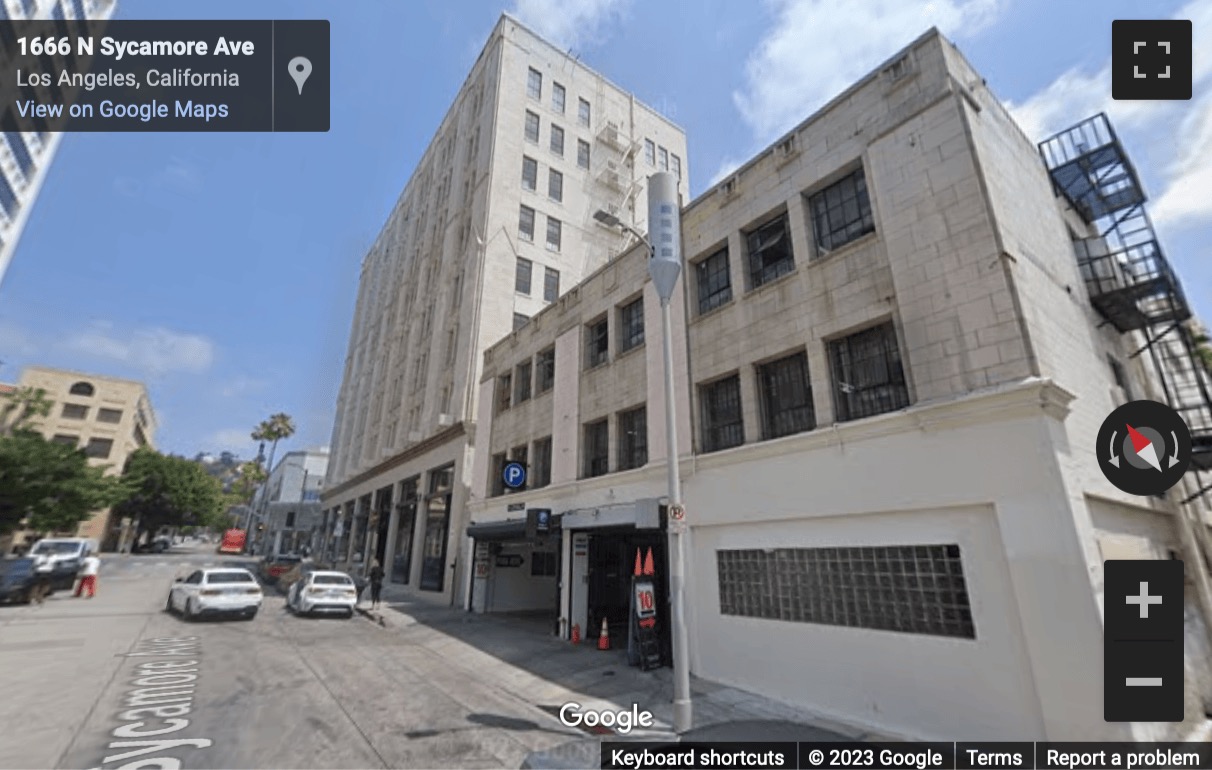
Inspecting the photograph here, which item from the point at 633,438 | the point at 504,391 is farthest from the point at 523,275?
the point at 633,438

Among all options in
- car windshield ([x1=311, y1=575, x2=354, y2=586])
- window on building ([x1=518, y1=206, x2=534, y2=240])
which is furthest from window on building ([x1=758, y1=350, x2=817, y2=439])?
window on building ([x1=518, y1=206, x2=534, y2=240])

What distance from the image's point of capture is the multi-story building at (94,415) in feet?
198

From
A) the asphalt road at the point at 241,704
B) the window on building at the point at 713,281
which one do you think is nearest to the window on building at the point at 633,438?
the window on building at the point at 713,281

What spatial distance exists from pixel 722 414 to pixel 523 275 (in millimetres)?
20641

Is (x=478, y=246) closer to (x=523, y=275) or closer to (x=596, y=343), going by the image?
(x=523, y=275)

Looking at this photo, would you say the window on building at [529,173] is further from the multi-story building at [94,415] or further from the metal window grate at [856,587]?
the multi-story building at [94,415]

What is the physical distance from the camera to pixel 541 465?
19.3 metres

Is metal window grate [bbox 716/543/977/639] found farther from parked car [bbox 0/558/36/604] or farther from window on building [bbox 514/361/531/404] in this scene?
parked car [bbox 0/558/36/604]

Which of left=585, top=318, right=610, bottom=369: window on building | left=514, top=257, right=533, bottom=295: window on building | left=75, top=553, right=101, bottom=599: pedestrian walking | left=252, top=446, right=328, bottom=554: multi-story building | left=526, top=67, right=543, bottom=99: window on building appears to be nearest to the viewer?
left=585, top=318, right=610, bottom=369: window on building

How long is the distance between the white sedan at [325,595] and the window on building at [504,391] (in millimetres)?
9280

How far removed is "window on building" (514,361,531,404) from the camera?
21.5 meters

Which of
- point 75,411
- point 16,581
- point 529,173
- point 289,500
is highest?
point 529,173

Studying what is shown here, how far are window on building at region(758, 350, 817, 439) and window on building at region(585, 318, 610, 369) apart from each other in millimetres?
6757

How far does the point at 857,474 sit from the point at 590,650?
890 cm
